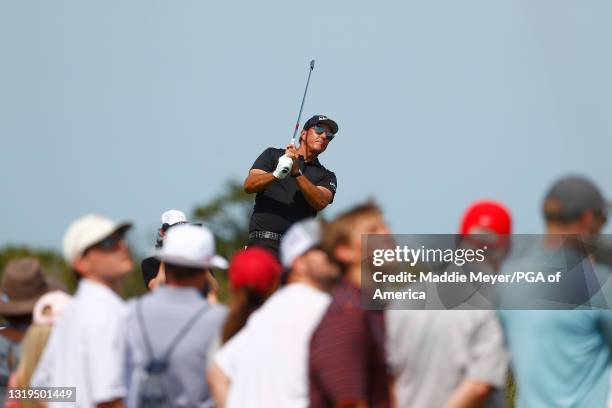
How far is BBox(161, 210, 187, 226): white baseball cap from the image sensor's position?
12.4m

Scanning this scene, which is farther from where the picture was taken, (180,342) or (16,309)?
(16,309)

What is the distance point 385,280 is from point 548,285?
160cm

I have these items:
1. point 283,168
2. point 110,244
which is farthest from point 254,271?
point 283,168

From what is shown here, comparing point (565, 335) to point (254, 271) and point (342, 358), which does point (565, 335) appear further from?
point (254, 271)

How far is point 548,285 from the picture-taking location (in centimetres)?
727

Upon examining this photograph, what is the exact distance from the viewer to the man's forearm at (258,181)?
12515mm

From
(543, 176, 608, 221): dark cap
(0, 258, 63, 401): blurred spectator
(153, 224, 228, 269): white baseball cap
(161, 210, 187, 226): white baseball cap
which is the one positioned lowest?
(0, 258, 63, 401): blurred spectator

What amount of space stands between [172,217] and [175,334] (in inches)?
175

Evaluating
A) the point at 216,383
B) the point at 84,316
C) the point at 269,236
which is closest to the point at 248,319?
the point at 216,383

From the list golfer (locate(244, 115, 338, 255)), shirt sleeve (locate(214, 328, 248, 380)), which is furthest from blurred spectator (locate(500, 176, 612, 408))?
golfer (locate(244, 115, 338, 255))

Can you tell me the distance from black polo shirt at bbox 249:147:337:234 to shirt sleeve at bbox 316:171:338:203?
0.26ft

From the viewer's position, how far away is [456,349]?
24.9 feet

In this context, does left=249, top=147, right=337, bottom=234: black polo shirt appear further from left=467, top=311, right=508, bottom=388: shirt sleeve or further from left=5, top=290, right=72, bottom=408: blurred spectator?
left=467, top=311, right=508, bottom=388: shirt sleeve

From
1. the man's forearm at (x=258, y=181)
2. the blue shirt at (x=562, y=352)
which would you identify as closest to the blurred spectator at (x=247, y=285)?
the blue shirt at (x=562, y=352)
